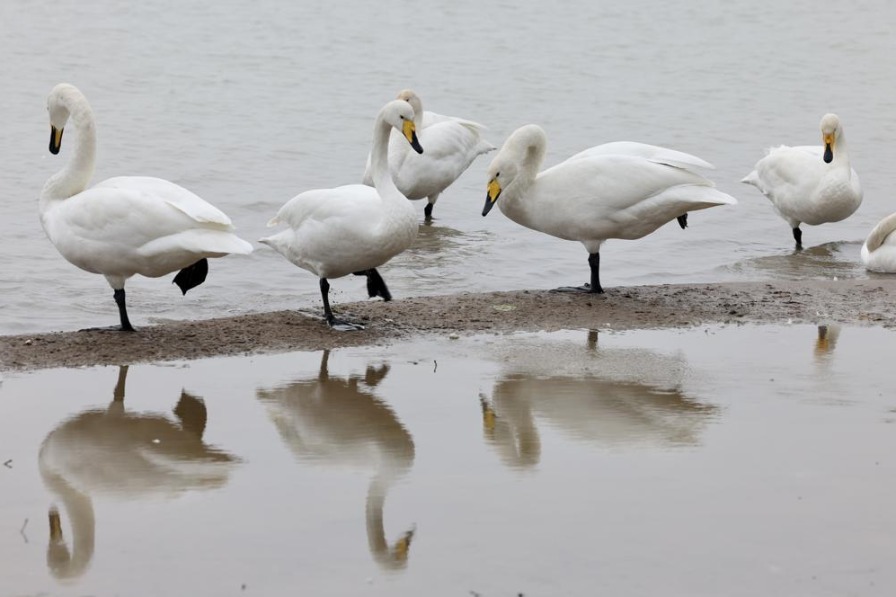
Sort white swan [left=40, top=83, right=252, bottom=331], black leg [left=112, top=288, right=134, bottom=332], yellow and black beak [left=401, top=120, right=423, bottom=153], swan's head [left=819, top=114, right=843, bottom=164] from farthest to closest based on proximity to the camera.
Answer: swan's head [left=819, top=114, right=843, bottom=164] < yellow and black beak [left=401, top=120, right=423, bottom=153] < black leg [left=112, top=288, right=134, bottom=332] < white swan [left=40, top=83, right=252, bottom=331]

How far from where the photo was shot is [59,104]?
29.2 feet

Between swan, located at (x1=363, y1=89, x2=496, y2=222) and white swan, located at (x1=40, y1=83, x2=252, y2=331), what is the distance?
17.0 ft

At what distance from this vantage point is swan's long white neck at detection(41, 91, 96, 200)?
8.38 m

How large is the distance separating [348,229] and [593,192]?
70.6 inches

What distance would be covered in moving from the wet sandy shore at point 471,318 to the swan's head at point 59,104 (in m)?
1.62

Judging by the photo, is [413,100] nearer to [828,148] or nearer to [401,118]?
[828,148]

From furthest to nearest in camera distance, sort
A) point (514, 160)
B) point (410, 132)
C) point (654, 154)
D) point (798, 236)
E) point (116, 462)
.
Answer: point (798, 236) < point (654, 154) < point (514, 160) < point (410, 132) < point (116, 462)

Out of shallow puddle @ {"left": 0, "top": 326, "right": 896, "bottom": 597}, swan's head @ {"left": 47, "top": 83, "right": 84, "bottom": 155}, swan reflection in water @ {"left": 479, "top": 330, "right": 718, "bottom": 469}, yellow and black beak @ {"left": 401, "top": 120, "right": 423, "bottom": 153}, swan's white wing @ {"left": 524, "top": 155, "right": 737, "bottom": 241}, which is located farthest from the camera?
swan's white wing @ {"left": 524, "top": 155, "right": 737, "bottom": 241}

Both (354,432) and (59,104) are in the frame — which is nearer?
(354,432)

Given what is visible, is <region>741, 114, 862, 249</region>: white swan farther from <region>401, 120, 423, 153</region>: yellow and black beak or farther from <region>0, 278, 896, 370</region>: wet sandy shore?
<region>401, 120, 423, 153</region>: yellow and black beak

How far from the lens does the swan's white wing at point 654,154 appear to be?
914 centimetres

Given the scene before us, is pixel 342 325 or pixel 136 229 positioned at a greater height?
pixel 136 229

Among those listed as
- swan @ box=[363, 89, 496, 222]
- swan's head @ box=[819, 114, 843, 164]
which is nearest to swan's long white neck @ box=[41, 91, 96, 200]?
swan @ box=[363, 89, 496, 222]

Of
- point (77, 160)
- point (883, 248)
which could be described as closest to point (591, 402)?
point (77, 160)
